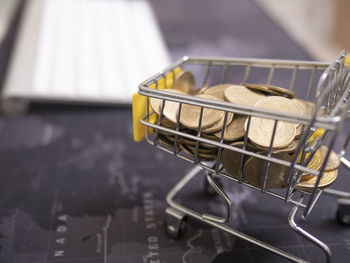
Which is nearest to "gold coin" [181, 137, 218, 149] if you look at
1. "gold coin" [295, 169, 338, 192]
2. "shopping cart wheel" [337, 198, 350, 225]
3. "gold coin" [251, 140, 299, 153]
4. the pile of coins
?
the pile of coins

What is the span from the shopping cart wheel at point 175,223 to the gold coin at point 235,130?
27cm

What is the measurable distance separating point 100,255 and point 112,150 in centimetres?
46

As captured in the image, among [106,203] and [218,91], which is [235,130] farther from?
[106,203]

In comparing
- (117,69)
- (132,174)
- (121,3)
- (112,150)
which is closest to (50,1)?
(121,3)

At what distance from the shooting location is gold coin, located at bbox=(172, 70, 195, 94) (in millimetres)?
960

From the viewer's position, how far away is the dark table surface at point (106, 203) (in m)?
0.93

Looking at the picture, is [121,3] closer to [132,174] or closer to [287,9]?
[287,9]

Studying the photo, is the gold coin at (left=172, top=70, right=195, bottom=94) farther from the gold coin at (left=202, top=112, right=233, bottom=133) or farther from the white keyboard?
the white keyboard

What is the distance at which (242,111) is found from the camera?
72 cm

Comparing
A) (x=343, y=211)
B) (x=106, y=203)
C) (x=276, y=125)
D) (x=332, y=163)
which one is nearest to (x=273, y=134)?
(x=276, y=125)

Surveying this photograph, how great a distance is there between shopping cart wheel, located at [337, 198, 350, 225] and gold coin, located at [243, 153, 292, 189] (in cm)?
30

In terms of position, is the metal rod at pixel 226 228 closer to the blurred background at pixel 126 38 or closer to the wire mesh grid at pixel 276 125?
the wire mesh grid at pixel 276 125

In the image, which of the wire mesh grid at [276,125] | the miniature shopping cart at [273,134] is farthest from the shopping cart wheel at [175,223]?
the wire mesh grid at [276,125]

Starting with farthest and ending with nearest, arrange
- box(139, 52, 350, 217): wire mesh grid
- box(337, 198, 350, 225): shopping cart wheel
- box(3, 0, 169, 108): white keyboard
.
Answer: box(3, 0, 169, 108): white keyboard, box(337, 198, 350, 225): shopping cart wheel, box(139, 52, 350, 217): wire mesh grid
